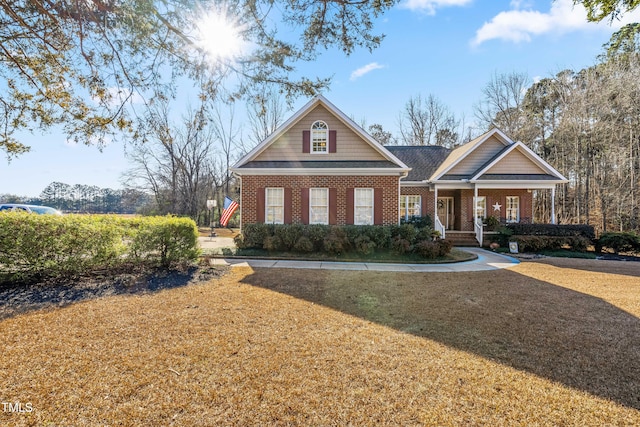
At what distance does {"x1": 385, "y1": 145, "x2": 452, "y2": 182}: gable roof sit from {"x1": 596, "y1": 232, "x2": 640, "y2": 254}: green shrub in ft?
29.6

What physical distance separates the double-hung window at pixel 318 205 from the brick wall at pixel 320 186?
296 millimetres

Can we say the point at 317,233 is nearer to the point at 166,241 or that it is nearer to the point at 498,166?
the point at 166,241

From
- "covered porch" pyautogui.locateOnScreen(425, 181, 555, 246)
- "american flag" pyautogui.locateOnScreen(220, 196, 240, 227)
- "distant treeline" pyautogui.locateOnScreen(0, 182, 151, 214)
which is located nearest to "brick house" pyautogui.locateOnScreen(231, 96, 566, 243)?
"covered porch" pyautogui.locateOnScreen(425, 181, 555, 246)

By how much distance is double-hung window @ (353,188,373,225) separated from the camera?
1316cm

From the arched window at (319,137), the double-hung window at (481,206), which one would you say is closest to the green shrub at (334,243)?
the arched window at (319,137)

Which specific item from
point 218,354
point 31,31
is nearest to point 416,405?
point 218,354

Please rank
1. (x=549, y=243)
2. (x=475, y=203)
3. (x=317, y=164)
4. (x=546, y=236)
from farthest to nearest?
(x=475, y=203)
(x=546, y=236)
(x=549, y=243)
(x=317, y=164)

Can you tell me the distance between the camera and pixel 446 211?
18.6 m

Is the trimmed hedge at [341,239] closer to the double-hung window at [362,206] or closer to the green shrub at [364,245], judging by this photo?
the green shrub at [364,245]

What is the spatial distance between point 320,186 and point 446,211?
33.1 feet

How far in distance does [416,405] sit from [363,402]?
506mm

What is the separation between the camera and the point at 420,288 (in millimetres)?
7121

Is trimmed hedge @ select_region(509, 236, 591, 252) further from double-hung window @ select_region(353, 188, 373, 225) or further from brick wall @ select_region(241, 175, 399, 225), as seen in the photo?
double-hung window @ select_region(353, 188, 373, 225)

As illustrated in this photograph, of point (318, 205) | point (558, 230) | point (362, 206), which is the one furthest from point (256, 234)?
point (558, 230)
